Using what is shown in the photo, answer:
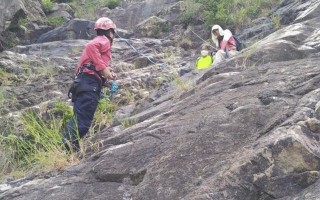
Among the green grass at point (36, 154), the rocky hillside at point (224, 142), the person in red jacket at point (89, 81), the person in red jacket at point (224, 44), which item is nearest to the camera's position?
the rocky hillside at point (224, 142)

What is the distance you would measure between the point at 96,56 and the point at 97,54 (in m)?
0.03

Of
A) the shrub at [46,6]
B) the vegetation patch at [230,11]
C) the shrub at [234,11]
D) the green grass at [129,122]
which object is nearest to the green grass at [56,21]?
the shrub at [46,6]

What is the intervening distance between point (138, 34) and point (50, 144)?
388 inches

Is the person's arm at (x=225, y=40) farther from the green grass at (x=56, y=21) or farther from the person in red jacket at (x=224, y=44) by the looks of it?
the green grass at (x=56, y=21)

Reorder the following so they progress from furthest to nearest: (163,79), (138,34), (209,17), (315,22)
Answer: (138,34) → (209,17) → (163,79) → (315,22)

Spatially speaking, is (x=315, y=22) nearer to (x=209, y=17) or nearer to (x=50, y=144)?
(x=50, y=144)

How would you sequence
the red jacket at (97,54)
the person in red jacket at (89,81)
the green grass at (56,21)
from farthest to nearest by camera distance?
the green grass at (56,21), the red jacket at (97,54), the person in red jacket at (89,81)

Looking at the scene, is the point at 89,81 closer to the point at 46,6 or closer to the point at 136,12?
the point at 136,12

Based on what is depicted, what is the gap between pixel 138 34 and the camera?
1469 cm

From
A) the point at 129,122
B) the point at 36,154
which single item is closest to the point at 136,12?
Answer: the point at 129,122

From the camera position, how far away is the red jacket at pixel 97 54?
20.8 ft

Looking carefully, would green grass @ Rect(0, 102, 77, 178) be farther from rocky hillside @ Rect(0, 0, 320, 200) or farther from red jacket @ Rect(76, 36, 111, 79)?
red jacket @ Rect(76, 36, 111, 79)

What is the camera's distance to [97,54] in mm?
6383

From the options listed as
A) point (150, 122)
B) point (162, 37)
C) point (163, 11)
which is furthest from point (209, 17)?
point (150, 122)
